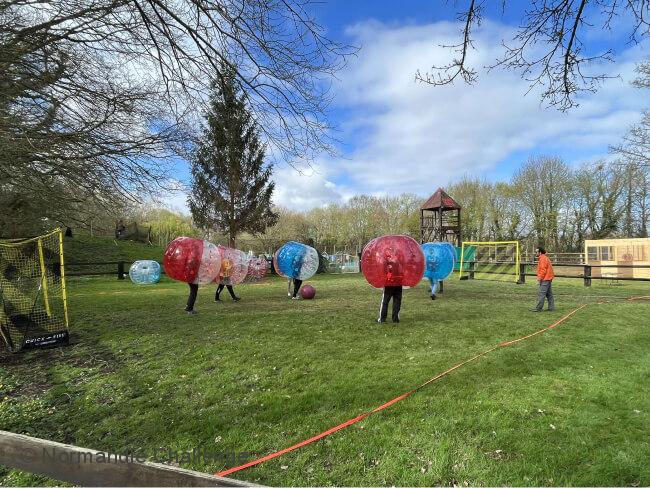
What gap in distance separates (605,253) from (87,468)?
113 feet

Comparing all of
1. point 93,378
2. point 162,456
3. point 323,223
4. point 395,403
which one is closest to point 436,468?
point 395,403

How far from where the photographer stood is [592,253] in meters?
29.6

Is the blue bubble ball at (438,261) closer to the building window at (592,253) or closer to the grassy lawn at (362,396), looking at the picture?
the grassy lawn at (362,396)

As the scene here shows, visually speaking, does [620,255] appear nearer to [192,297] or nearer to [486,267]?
[486,267]

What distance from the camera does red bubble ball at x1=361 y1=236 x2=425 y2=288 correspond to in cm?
927

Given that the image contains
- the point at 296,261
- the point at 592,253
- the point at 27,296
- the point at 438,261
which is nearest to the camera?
the point at 27,296

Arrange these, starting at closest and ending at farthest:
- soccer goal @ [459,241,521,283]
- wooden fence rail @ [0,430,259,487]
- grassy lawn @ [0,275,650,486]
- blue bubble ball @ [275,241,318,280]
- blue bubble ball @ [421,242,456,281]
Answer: wooden fence rail @ [0,430,259,487]
grassy lawn @ [0,275,650,486]
blue bubble ball @ [421,242,456,281]
blue bubble ball @ [275,241,318,280]
soccer goal @ [459,241,521,283]

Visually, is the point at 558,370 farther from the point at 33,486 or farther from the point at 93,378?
the point at 93,378

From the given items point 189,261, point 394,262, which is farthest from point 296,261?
point 394,262

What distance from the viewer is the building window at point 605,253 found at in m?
28.5

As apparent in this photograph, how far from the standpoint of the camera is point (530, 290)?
16.6 meters

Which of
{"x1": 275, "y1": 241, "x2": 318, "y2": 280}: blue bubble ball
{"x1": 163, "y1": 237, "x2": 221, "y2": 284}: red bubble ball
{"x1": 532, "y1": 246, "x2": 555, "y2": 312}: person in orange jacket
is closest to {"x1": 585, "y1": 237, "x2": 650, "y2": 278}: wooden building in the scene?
{"x1": 532, "y1": 246, "x2": 555, "y2": 312}: person in orange jacket

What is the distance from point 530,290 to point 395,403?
1418 cm

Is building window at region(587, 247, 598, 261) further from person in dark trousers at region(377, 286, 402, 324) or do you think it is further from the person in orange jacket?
person in dark trousers at region(377, 286, 402, 324)
